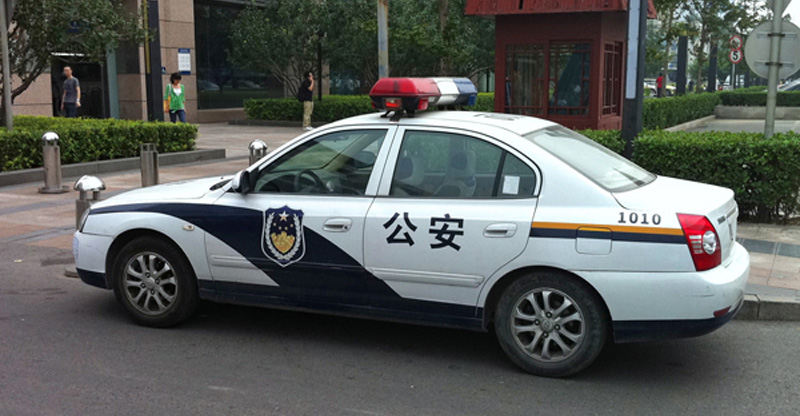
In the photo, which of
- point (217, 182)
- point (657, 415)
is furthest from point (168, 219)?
point (657, 415)

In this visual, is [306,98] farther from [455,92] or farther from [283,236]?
[283,236]


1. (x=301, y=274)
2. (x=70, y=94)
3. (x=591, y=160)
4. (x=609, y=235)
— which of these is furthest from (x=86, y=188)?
(x=70, y=94)

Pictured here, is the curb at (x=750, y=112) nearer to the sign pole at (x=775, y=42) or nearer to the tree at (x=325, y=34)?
the tree at (x=325, y=34)

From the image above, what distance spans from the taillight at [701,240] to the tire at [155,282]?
3227 millimetres

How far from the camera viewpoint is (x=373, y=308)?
5270mm

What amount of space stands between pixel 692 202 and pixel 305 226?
7.77ft

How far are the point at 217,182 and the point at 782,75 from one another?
20.6 feet

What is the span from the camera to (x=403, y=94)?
5.40 m

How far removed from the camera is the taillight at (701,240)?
4605mm

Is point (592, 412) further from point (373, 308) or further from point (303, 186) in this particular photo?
point (303, 186)

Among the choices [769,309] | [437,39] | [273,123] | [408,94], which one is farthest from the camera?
[273,123]

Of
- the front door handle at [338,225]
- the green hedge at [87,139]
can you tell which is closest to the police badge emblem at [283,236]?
the front door handle at [338,225]

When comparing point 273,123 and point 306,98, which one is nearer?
point 306,98

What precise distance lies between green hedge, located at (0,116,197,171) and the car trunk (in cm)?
1097
